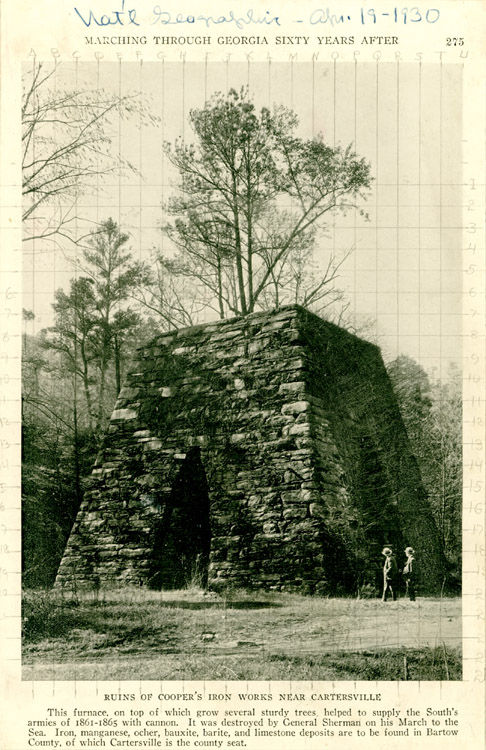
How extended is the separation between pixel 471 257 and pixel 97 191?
13.5 feet

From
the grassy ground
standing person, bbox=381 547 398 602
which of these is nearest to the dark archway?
the grassy ground

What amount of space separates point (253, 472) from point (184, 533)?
55.2 inches

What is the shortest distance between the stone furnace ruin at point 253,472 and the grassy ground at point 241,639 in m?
0.79

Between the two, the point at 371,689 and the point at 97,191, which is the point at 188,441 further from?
the point at 371,689

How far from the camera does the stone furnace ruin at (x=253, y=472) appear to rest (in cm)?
850

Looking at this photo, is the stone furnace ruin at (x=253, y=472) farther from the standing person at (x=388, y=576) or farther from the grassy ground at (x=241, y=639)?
the grassy ground at (x=241, y=639)

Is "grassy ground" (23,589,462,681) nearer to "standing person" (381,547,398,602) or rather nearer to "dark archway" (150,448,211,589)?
"standing person" (381,547,398,602)

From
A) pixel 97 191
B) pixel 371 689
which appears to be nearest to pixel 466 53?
pixel 97 191

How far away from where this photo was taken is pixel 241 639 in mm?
6629

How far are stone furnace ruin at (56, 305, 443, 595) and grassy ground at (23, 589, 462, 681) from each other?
79cm

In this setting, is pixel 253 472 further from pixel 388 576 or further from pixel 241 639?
pixel 241 639

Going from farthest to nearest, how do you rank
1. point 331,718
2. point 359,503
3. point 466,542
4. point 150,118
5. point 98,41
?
1. point 359,503
2. point 150,118
3. point 98,41
4. point 466,542
5. point 331,718

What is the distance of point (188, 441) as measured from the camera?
31.3 ft

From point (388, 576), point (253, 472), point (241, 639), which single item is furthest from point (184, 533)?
point (241, 639)
